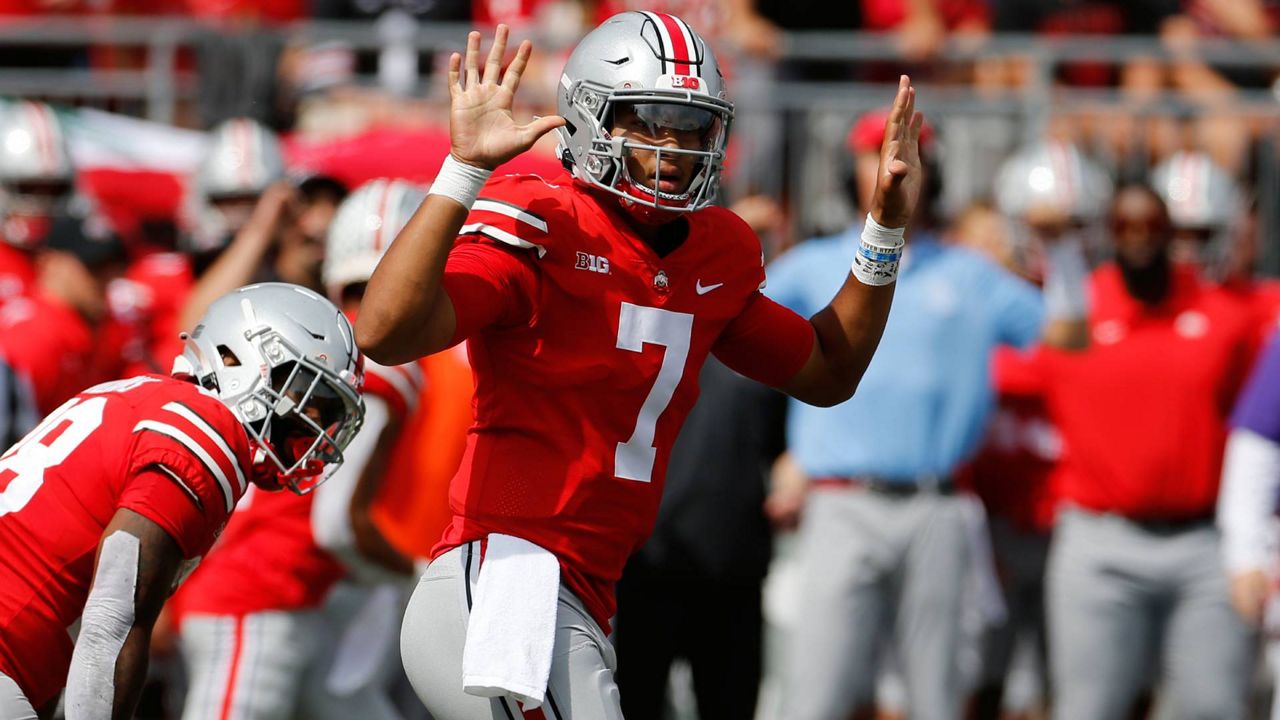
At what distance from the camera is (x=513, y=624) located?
11.3 feet

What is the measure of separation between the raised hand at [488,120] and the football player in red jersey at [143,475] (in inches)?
29.4

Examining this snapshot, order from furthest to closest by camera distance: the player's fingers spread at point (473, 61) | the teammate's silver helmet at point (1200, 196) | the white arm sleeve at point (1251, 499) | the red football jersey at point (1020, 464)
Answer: the red football jersey at point (1020, 464) → the teammate's silver helmet at point (1200, 196) → the white arm sleeve at point (1251, 499) → the player's fingers spread at point (473, 61)

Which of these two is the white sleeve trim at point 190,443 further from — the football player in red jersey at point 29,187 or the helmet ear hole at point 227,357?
the football player in red jersey at point 29,187

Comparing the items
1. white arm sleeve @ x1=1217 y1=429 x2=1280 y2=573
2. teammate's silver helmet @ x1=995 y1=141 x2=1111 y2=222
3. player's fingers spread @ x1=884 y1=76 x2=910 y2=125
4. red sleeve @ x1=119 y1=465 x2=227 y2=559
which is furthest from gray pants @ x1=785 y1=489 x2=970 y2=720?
red sleeve @ x1=119 y1=465 x2=227 y2=559

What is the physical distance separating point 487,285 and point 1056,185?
3.89m

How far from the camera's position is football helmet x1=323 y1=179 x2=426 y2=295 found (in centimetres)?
558

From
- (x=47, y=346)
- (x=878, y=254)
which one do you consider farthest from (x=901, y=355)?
(x=47, y=346)

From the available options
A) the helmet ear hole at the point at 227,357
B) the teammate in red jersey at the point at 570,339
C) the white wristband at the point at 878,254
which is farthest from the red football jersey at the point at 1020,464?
the helmet ear hole at the point at 227,357

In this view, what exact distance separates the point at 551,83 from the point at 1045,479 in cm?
299

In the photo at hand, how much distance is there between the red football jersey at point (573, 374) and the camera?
3.54 metres

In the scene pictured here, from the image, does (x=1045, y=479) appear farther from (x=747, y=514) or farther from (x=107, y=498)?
(x=107, y=498)

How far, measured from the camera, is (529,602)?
11.4 ft

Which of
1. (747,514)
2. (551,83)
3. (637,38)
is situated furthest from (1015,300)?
(637,38)

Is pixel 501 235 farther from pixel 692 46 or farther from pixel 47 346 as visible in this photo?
pixel 47 346
